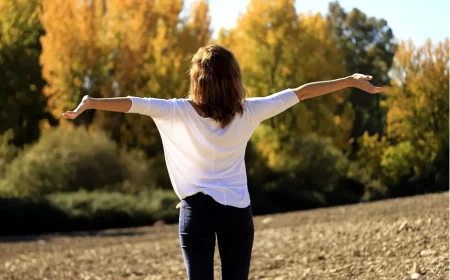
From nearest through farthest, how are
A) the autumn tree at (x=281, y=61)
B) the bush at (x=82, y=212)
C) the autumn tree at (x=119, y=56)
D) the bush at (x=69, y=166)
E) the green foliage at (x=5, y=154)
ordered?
1. the bush at (x=82, y=212)
2. the bush at (x=69, y=166)
3. the green foliage at (x=5, y=154)
4. the autumn tree at (x=119, y=56)
5. the autumn tree at (x=281, y=61)

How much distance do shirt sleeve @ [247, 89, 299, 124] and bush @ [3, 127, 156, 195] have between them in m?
25.3

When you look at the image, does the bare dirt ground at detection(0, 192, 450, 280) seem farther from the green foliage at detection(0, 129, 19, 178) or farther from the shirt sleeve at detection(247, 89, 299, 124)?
the green foliage at detection(0, 129, 19, 178)

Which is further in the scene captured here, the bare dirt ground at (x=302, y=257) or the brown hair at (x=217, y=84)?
the bare dirt ground at (x=302, y=257)

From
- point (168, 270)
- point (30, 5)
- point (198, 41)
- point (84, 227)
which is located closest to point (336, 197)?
point (198, 41)

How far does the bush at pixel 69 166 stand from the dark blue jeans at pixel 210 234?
2548 cm

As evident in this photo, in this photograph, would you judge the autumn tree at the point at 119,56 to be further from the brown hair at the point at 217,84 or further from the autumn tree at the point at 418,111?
the brown hair at the point at 217,84

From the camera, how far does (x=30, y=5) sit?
40.2 meters

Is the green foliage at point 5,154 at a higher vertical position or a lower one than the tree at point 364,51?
lower

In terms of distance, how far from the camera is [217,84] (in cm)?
387

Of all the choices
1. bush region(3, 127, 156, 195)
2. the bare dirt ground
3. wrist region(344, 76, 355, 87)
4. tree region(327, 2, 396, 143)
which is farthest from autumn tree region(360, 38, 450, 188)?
wrist region(344, 76, 355, 87)

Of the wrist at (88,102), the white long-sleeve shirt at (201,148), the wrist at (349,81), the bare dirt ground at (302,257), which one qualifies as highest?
the wrist at (349,81)

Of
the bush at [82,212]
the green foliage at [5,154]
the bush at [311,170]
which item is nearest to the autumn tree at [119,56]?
the green foliage at [5,154]

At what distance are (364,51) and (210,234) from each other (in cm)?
6036

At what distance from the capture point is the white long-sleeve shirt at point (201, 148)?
3877mm
